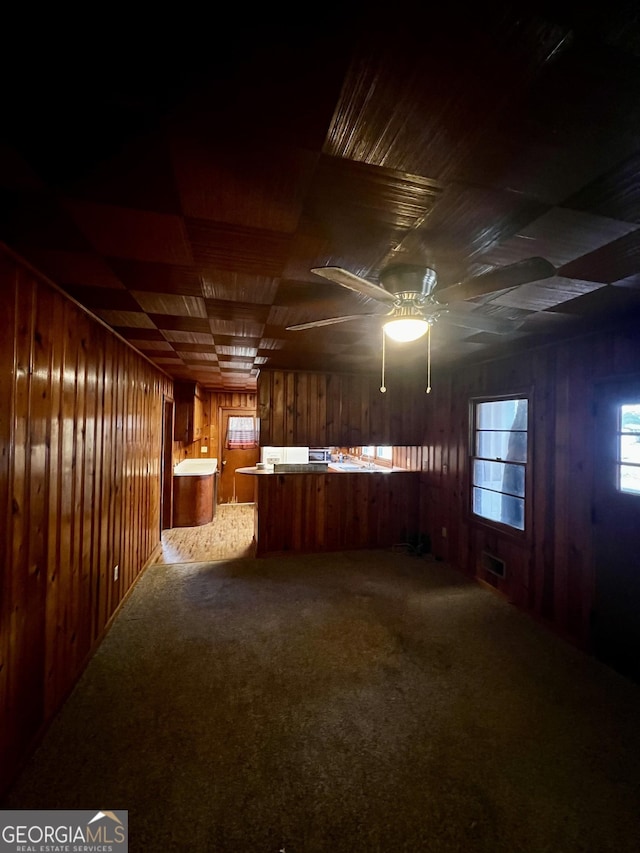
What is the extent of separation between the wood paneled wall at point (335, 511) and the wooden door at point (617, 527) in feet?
7.44

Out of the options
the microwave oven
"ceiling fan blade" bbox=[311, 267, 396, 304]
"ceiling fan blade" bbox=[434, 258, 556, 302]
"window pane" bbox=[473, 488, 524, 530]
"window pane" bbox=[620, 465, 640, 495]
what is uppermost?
"ceiling fan blade" bbox=[434, 258, 556, 302]

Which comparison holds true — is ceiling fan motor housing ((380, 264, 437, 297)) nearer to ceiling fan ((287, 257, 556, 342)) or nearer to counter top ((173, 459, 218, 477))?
ceiling fan ((287, 257, 556, 342))

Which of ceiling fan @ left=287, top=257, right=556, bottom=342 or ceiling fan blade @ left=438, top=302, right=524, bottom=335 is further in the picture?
ceiling fan blade @ left=438, top=302, right=524, bottom=335

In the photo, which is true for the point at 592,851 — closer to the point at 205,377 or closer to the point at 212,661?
the point at 212,661

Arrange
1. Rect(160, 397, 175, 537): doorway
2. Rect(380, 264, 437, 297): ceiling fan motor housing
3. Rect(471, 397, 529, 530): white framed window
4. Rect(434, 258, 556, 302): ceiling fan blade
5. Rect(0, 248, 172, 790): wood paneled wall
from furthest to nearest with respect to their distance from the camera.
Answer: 1. Rect(160, 397, 175, 537): doorway
2. Rect(471, 397, 529, 530): white framed window
3. Rect(380, 264, 437, 297): ceiling fan motor housing
4. Rect(0, 248, 172, 790): wood paneled wall
5. Rect(434, 258, 556, 302): ceiling fan blade

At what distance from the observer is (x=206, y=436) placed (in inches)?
286

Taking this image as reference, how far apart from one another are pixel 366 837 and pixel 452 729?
715 mm

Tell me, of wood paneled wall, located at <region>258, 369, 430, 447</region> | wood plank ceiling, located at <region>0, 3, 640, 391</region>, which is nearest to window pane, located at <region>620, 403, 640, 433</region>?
wood plank ceiling, located at <region>0, 3, 640, 391</region>

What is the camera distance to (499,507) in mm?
3547

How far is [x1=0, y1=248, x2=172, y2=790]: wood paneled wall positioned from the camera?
1505mm

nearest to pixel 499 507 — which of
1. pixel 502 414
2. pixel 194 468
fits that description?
pixel 502 414

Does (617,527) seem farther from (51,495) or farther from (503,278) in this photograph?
(51,495)

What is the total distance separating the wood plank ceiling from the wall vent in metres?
2.64

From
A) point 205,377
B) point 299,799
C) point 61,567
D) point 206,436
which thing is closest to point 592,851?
point 299,799
